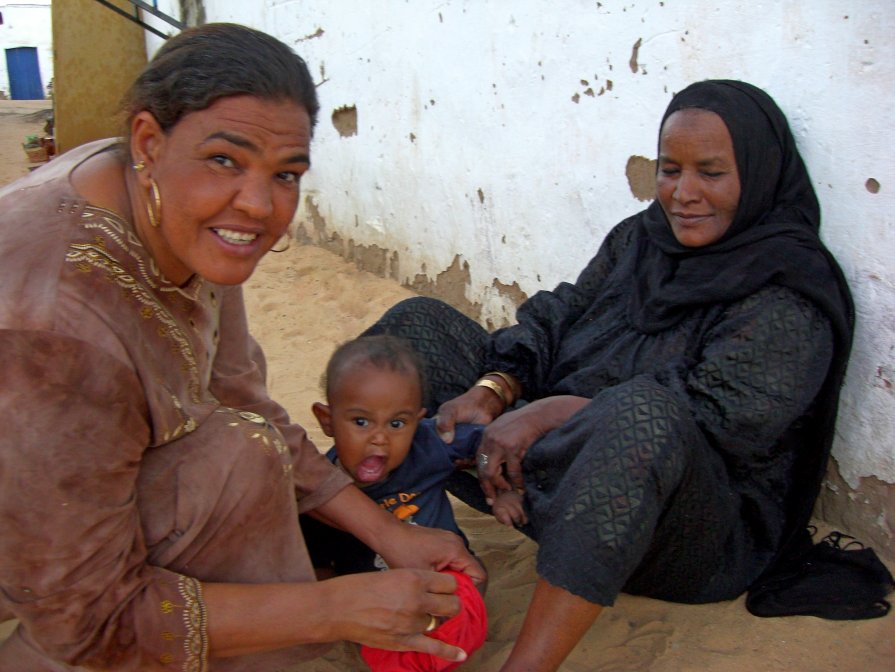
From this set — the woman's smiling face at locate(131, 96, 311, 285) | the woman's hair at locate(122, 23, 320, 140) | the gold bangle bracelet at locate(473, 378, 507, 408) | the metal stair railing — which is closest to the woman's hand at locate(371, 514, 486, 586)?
the gold bangle bracelet at locate(473, 378, 507, 408)

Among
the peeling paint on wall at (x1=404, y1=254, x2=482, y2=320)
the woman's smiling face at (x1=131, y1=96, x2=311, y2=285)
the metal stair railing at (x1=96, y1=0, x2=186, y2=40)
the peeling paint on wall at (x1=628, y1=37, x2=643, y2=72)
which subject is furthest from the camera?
the metal stair railing at (x1=96, y1=0, x2=186, y2=40)

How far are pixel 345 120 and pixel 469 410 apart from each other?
3413 mm

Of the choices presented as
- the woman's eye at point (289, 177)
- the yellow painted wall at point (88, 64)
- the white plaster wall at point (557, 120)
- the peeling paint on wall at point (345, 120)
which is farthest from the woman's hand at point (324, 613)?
the yellow painted wall at point (88, 64)

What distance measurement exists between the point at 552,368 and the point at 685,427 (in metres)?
0.97

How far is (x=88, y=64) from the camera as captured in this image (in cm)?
846

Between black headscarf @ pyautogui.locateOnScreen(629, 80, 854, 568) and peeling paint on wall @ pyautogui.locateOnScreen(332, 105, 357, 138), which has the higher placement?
black headscarf @ pyautogui.locateOnScreen(629, 80, 854, 568)

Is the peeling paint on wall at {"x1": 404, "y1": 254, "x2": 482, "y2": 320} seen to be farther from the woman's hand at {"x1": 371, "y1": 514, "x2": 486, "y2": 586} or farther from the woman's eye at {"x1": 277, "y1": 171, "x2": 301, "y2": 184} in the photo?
the woman's eye at {"x1": 277, "y1": 171, "x2": 301, "y2": 184}

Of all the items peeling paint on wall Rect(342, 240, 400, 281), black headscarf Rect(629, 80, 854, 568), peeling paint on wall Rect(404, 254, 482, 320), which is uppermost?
black headscarf Rect(629, 80, 854, 568)

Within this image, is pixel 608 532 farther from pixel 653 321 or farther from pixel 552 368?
pixel 552 368

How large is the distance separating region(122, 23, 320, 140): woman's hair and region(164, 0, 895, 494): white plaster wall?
1635mm

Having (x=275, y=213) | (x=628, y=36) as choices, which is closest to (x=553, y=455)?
(x=275, y=213)

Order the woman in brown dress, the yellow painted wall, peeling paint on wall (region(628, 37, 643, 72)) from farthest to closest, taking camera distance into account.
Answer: the yellow painted wall < peeling paint on wall (region(628, 37, 643, 72)) < the woman in brown dress

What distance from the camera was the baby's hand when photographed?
260cm

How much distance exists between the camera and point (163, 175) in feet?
5.98
